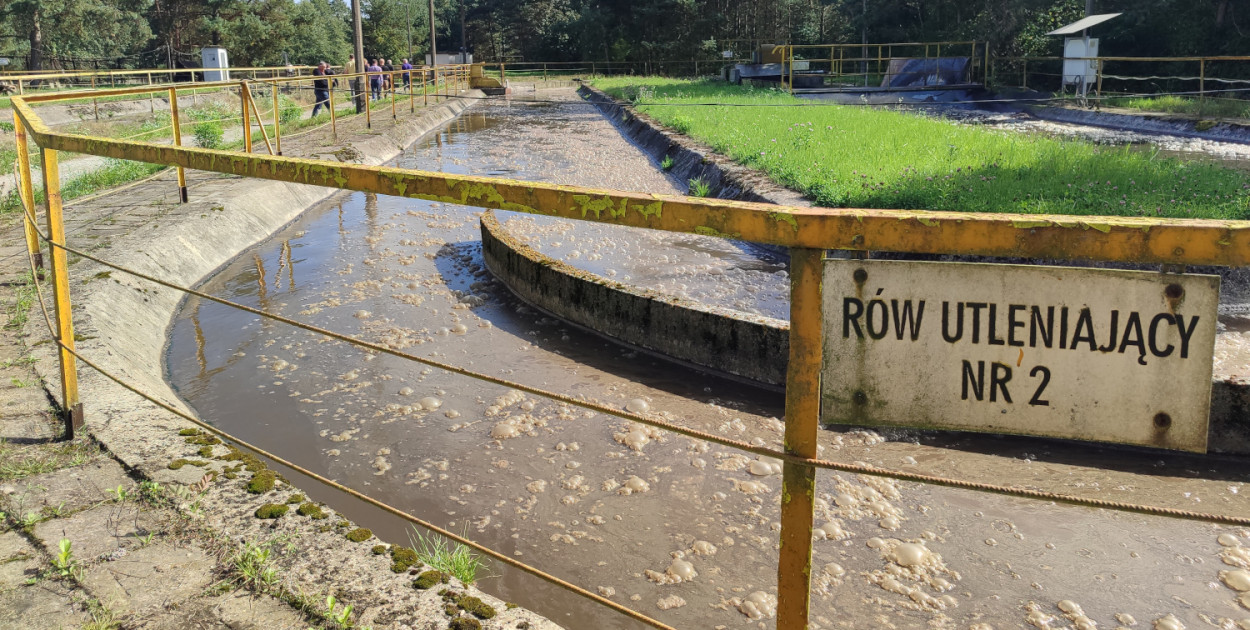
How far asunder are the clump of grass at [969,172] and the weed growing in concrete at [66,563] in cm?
726

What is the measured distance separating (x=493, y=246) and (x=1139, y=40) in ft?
91.1

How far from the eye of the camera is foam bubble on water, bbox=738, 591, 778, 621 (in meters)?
3.49

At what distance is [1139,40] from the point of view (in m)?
29.2

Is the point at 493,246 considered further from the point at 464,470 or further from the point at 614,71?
the point at 614,71

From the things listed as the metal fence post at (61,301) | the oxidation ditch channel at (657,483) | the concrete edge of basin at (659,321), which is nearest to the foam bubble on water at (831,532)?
the oxidation ditch channel at (657,483)

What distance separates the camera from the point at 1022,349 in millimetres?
1522

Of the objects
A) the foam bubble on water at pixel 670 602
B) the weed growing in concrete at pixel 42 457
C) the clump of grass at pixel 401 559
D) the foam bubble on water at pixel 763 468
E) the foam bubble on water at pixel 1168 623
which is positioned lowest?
the foam bubble on water at pixel 1168 623

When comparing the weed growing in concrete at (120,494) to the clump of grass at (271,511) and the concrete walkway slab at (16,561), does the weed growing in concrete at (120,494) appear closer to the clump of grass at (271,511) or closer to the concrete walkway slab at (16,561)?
the concrete walkway slab at (16,561)

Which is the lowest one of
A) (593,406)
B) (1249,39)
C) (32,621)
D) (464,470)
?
(464,470)

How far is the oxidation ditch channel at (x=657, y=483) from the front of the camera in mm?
3615

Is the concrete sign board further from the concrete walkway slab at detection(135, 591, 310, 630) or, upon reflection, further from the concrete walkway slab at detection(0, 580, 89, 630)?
the concrete walkway slab at detection(0, 580, 89, 630)

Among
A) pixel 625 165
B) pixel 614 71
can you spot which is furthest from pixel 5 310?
pixel 614 71

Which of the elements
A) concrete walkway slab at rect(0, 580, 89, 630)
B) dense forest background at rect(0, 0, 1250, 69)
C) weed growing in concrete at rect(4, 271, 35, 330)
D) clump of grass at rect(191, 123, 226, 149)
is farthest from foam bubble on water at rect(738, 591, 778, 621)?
dense forest background at rect(0, 0, 1250, 69)

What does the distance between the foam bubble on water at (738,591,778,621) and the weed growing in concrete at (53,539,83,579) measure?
2.17m
